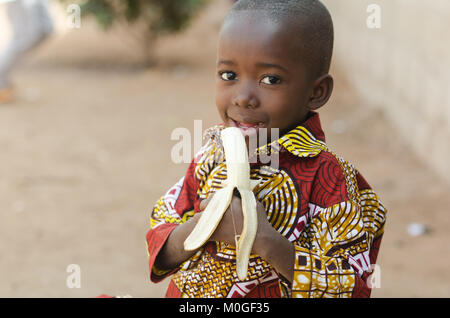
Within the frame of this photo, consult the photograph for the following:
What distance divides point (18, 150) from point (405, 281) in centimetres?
394

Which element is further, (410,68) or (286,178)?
(410,68)

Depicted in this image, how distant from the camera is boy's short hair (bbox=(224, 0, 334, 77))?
1.49 metres

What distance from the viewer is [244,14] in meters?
1.52

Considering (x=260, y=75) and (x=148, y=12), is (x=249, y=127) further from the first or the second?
(x=148, y=12)

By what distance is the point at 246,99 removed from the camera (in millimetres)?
1498

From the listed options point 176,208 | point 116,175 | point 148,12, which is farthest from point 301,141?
point 148,12

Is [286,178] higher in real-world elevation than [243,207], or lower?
higher

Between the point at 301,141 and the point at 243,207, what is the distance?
0.92 ft

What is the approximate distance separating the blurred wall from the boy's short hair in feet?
11.0

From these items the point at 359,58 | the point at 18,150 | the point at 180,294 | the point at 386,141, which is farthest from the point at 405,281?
the point at 359,58

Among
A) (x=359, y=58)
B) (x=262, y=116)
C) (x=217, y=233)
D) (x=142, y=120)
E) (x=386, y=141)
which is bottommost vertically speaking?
(x=217, y=233)

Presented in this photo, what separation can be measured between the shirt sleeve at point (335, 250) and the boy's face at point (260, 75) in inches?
9.2

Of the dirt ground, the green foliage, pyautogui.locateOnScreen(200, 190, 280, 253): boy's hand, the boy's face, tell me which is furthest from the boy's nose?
the green foliage
